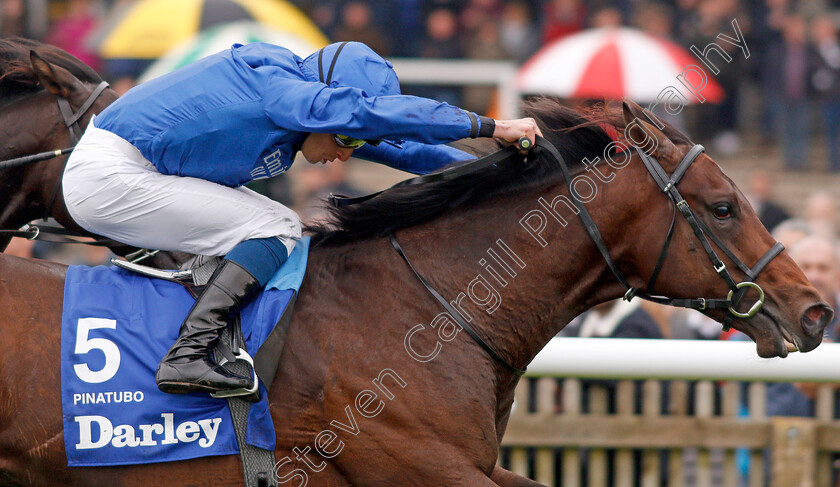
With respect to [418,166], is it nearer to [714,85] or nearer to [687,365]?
[687,365]

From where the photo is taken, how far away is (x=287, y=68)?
3.41 meters

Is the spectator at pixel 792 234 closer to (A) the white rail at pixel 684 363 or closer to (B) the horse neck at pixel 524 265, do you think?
(A) the white rail at pixel 684 363

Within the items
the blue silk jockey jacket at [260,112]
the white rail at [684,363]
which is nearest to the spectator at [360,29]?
the white rail at [684,363]

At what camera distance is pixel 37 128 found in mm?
4281

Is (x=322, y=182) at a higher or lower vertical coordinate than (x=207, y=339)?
higher

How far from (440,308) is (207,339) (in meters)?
0.81

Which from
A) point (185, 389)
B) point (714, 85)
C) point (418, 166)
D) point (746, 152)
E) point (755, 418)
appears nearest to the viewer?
point (185, 389)

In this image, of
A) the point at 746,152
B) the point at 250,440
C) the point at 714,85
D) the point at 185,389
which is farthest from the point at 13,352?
the point at 746,152

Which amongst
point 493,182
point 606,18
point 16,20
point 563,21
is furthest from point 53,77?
point 563,21

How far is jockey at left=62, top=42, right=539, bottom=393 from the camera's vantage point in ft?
10.6

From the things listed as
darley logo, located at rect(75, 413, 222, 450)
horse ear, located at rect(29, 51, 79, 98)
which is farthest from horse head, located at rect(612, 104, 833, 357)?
horse ear, located at rect(29, 51, 79, 98)

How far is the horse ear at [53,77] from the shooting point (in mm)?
4234

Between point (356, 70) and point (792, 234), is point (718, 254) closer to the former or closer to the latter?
point (356, 70)

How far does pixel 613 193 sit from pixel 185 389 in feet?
5.27
